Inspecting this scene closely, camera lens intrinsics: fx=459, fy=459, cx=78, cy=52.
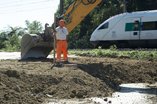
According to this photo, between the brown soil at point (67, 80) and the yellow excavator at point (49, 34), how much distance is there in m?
3.65

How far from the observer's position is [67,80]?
12227 millimetres

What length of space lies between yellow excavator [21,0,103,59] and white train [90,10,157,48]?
14244 mm

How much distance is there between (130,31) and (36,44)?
16.0 m

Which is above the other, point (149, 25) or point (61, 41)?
point (149, 25)

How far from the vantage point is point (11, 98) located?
9750 millimetres

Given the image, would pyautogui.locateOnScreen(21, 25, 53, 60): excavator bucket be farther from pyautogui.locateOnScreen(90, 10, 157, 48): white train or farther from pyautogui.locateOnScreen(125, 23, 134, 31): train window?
pyautogui.locateOnScreen(125, 23, 134, 31): train window

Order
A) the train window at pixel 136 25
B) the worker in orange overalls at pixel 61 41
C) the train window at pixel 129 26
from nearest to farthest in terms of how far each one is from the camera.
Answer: the worker in orange overalls at pixel 61 41 < the train window at pixel 136 25 < the train window at pixel 129 26

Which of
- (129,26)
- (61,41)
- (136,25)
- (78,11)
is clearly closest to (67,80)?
(61,41)

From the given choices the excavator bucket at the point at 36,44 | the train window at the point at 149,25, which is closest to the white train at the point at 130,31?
the train window at the point at 149,25

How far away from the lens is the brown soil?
34.0 feet

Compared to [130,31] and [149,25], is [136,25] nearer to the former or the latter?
[130,31]

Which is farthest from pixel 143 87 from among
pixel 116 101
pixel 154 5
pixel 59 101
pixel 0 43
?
pixel 0 43

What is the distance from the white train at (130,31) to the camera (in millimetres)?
32812

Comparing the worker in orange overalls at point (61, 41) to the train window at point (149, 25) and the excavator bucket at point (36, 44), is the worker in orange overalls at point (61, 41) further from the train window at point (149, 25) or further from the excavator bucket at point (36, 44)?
the train window at point (149, 25)
